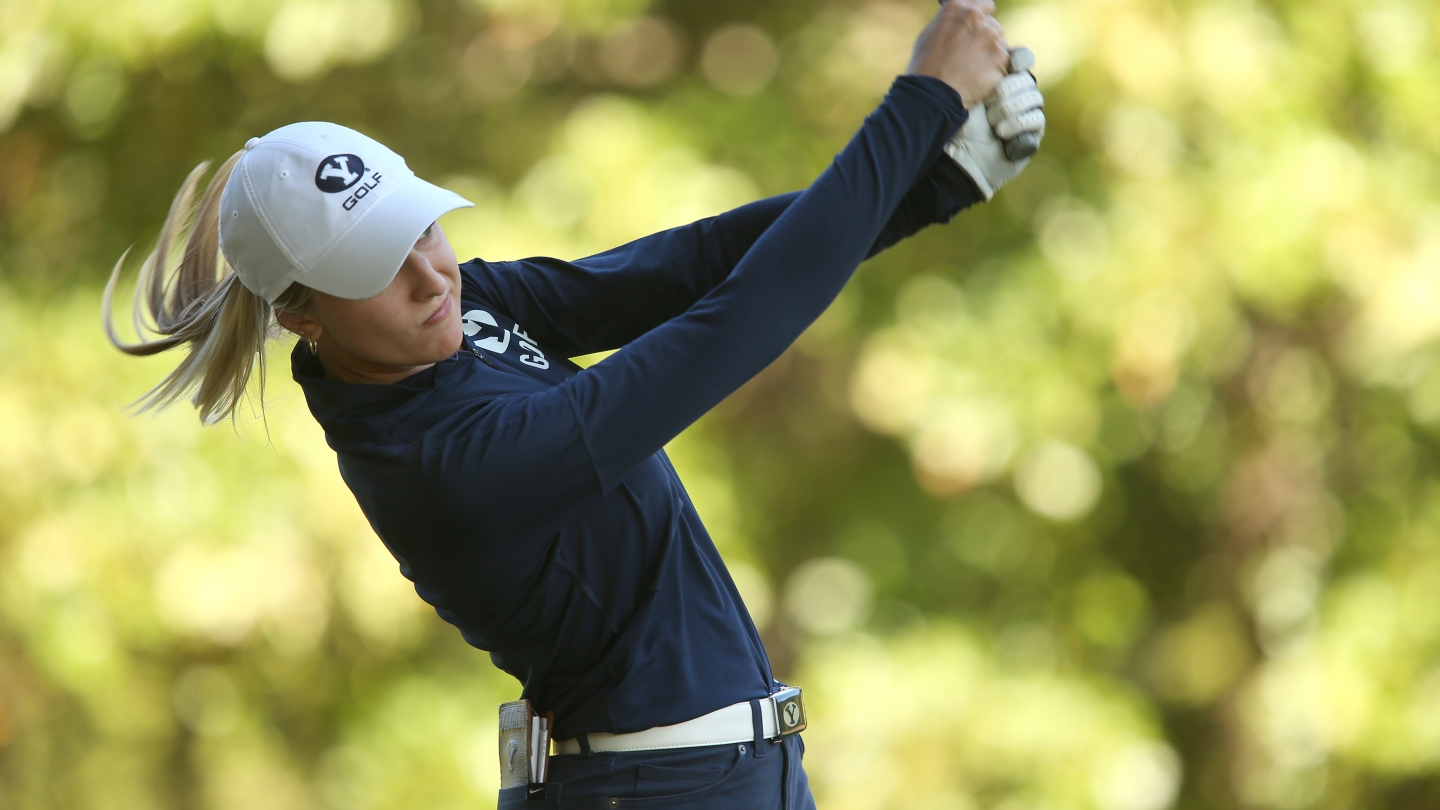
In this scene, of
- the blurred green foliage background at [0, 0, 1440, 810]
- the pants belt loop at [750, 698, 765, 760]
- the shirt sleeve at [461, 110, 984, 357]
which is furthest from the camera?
the blurred green foliage background at [0, 0, 1440, 810]

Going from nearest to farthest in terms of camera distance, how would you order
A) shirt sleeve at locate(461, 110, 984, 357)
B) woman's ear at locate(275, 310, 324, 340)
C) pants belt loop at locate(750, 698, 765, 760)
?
woman's ear at locate(275, 310, 324, 340)
pants belt loop at locate(750, 698, 765, 760)
shirt sleeve at locate(461, 110, 984, 357)

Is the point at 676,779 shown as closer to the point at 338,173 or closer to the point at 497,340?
the point at 497,340

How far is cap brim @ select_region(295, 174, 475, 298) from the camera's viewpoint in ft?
4.09

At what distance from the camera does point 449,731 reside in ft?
12.1

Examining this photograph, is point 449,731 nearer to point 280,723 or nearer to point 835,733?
point 280,723

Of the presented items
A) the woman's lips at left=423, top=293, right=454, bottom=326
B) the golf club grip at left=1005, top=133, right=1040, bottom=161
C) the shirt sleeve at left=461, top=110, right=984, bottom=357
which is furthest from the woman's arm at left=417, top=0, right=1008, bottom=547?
the shirt sleeve at left=461, top=110, right=984, bottom=357

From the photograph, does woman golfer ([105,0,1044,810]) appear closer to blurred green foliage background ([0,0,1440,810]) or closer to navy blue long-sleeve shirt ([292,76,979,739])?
navy blue long-sleeve shirt ([292,76,979,739])

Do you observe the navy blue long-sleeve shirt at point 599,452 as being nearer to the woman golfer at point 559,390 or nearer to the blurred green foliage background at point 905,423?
the woman golfer at point 559,390

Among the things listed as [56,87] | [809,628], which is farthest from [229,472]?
[809,628]

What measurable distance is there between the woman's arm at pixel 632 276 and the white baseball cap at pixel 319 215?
285 millimetres

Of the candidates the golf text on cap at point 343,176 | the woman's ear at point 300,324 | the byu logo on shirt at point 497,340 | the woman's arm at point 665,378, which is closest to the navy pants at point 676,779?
the woman's arm at point 665,378

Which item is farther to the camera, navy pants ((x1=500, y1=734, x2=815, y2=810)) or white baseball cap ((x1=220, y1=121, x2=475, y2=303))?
navy pants ((x1=500, y1=734, x2=815, y2=810))

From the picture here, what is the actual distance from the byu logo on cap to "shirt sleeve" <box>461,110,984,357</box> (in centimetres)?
29

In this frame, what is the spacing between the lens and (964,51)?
4.41 ft
